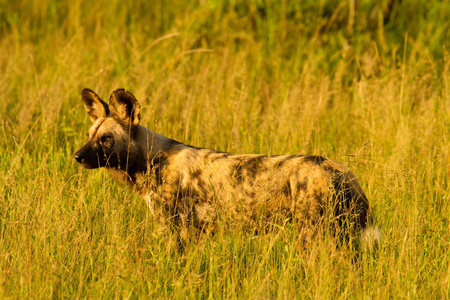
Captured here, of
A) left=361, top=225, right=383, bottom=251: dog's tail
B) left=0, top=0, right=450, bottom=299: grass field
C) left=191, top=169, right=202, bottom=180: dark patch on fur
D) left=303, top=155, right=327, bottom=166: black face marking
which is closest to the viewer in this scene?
left=0, top=0, right=450, bottom=299: grass field

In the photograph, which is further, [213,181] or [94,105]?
[94,105]

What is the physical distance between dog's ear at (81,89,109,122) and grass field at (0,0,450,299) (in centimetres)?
35

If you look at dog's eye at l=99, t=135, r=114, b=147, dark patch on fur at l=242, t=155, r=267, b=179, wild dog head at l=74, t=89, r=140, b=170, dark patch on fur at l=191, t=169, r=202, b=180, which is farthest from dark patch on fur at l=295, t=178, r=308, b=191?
dog's eye at l=99, t=135, r=114, b=147

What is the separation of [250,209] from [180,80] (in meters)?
2.82

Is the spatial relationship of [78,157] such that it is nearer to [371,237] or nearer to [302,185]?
[302,185]

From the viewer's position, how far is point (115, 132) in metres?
4.32

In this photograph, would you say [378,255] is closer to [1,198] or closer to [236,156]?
[236,156]

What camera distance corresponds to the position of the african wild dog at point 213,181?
3777mm

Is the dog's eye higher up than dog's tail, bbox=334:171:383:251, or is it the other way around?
the dog's eye

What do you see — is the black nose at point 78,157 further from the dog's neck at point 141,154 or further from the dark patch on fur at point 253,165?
the dark patch on fur at point 253,165

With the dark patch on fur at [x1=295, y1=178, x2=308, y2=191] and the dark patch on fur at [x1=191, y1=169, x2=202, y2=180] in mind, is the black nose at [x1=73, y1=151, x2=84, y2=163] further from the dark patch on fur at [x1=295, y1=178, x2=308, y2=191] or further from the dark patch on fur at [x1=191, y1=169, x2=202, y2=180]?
the dark patch on fur at [x1=295, y1=178, x2=308, y2=191]

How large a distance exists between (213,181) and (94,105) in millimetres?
1226

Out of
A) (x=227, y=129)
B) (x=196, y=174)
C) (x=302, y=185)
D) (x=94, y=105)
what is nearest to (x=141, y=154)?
(x=196, y=174)

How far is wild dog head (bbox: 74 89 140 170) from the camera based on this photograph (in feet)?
13.9
